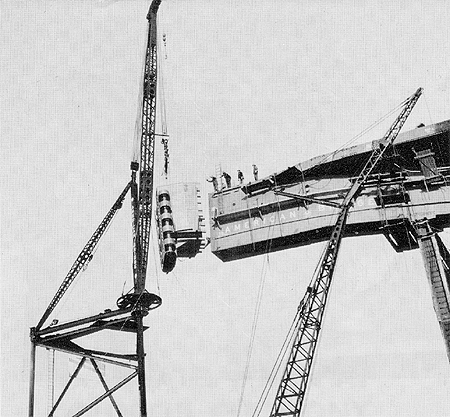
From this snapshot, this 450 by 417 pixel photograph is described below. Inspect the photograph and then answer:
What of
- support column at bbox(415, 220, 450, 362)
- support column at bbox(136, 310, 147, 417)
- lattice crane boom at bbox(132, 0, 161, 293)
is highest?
lattice crane boom at bbox(132, 0, 161, 293)

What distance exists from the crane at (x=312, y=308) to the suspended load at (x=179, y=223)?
934 cm

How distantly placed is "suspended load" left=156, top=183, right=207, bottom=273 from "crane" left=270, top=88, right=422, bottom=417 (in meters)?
9.34

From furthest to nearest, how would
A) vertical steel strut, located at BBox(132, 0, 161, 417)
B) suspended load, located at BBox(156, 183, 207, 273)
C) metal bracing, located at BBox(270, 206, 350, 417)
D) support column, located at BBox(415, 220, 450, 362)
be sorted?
suspended load, located at BBox(156, 183, 207, 273) < support column, located at BBox(415, 220, 450, 362) < vertical steel strut, located at BBox(132, 0, 161, 417) < metal bracing, located at BBox(270, 206, 350, 417)

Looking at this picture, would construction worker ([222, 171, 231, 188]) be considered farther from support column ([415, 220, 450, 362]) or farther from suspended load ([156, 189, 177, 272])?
support column ([415, 220, 450, 362])

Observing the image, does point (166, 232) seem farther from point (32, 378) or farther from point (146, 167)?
point (32, 378)

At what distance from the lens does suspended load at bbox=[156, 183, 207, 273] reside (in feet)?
102

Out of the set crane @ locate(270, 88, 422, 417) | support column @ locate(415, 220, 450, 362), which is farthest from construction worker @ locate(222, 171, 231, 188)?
support column @ locate(415, 220, 450, 362)

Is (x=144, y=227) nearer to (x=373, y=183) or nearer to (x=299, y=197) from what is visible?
(x=299, y=197)

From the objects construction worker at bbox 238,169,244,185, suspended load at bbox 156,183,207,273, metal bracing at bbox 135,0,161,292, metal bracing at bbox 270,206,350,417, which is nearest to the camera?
metal bracing at bbox 270,206,350,417

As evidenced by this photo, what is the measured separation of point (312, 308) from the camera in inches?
969

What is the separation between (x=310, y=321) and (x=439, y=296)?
5.97m

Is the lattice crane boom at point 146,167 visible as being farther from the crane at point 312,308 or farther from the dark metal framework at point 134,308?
the crane at point 312,308

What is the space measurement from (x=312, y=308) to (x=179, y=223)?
10.5m

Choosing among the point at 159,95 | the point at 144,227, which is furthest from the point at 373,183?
the point at 159,95
